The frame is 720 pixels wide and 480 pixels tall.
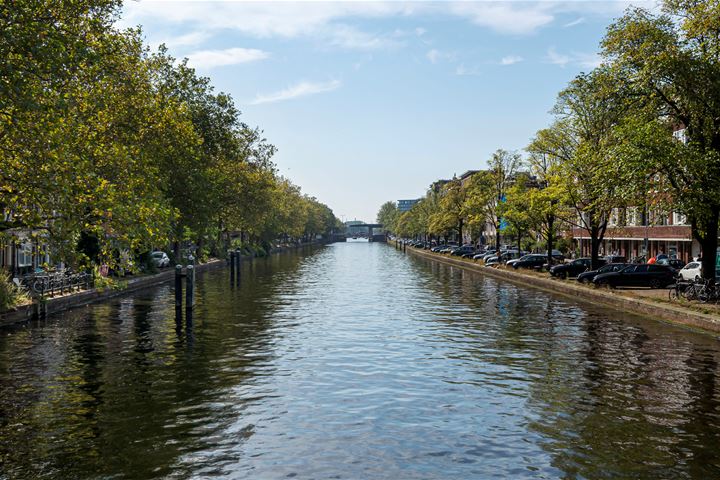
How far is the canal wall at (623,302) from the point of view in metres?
27.1

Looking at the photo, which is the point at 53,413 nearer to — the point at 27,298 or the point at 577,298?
the point at 27,298

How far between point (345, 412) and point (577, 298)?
2966 centimetres

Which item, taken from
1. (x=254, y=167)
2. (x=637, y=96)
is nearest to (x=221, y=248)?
(x=254, y=167)

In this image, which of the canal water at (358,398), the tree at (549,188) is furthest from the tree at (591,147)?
the canal water at (358,398)

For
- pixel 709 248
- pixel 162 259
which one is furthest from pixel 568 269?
pixel 162 259

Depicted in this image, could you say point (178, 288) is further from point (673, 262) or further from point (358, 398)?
point (673, 262)

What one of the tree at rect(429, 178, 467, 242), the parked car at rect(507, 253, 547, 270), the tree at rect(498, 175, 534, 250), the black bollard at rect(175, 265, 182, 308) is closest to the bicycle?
the black bollard at rect(175, 265, 182, 308)

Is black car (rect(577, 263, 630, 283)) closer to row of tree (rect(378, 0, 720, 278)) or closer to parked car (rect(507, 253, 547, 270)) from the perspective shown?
row of tree (rect(378, 0, 720, 278))

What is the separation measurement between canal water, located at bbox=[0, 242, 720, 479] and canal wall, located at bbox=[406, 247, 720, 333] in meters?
1.12

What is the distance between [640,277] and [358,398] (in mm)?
31319

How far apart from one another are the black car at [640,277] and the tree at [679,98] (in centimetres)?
863

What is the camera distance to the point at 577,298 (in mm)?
41094

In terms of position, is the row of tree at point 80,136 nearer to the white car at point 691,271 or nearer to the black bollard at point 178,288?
the black bollard at point 178,288

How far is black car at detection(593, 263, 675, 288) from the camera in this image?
41.8m
